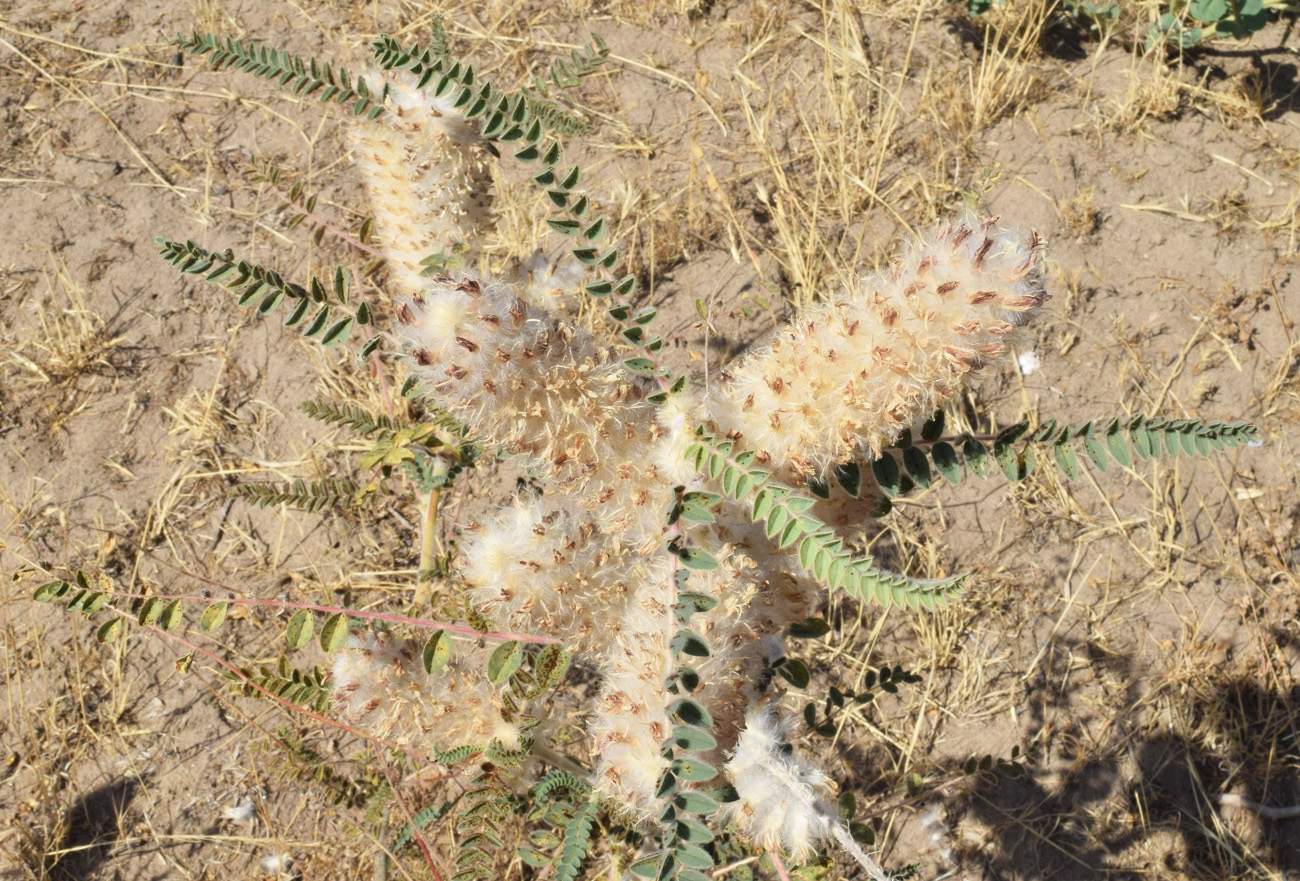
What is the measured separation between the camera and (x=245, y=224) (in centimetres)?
350

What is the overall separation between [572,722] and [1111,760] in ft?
5.32

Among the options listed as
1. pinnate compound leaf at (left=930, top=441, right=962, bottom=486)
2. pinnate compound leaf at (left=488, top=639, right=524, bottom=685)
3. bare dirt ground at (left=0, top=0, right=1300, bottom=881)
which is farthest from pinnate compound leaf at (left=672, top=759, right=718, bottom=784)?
bare dirt ground at (left=0, top=0, right=1300, bottom=881)

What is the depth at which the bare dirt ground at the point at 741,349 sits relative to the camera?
8.64 ft

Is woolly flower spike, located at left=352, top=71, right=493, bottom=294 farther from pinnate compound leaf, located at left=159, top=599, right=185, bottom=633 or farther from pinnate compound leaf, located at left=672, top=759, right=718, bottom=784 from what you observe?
pinnate compound leaf, located at left=672, top=759, right=718, bottom=784

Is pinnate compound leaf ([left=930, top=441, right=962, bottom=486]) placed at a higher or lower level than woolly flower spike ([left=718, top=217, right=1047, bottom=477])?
lower

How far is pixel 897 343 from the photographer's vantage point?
1.13 metres

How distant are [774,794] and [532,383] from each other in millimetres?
815

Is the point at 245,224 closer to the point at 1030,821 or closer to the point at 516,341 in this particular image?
the point at 516,341

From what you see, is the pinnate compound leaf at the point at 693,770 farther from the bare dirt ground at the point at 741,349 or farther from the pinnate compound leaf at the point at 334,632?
the bare dirt ground at the point at 741,349

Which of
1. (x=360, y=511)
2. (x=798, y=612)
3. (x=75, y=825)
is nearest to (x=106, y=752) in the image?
(x=75, y=825)

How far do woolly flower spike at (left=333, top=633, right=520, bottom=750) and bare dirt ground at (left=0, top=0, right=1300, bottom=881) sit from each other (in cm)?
73

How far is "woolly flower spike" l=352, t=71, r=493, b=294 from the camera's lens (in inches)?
60.6

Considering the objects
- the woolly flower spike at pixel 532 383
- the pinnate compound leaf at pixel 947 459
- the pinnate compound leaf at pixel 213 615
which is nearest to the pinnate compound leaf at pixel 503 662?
the woolly flower spike at pixel 532 383

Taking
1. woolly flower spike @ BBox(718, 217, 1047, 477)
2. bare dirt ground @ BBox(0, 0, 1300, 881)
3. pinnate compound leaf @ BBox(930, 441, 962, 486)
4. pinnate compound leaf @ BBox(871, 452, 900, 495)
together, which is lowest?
bare dirt ground @ BBox(0, 0, 1300, 881)
